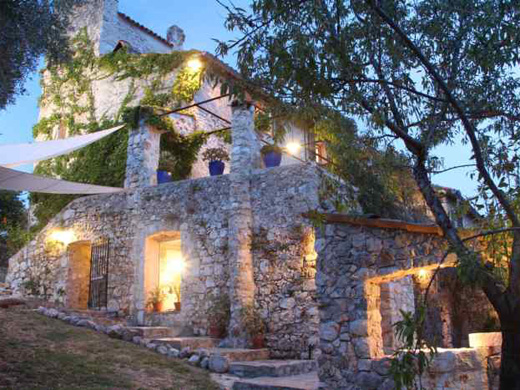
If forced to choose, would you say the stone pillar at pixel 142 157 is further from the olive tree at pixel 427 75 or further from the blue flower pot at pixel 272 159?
the olive tree at pixel 427 75

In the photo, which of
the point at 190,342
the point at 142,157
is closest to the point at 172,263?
the point at 142,157

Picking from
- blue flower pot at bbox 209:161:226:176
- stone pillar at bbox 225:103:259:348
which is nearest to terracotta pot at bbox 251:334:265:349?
stone pillar at bbox 225:103:259:348

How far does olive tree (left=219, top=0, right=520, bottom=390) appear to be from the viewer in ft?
12.6

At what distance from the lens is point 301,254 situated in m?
8.24

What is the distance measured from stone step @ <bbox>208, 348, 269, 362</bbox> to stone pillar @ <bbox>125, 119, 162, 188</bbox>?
13.6ft

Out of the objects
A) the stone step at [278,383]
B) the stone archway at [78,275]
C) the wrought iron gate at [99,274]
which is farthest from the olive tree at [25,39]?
the stone step at [278,383]

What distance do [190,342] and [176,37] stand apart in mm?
11961

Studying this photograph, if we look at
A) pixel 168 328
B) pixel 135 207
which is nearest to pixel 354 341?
pixel 168 328

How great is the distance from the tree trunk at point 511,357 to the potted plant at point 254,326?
467 centimetres

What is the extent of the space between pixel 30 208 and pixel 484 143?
12.5m

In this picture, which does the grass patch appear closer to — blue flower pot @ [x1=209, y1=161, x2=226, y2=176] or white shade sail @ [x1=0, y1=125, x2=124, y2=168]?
white shade sail @ [x1=0, y1=125, x2=124, y2=168]

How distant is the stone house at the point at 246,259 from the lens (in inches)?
202

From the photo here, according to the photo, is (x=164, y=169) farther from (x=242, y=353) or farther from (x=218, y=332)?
(x=242, y=353)

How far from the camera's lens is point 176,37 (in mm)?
16969
